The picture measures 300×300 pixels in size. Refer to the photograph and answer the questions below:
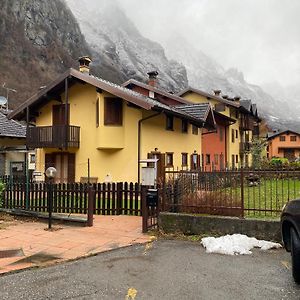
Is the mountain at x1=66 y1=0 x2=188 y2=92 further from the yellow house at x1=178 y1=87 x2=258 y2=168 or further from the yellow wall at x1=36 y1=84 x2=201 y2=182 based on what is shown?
the yellow wall at x1=36 y1=84 x2=201 y2=182

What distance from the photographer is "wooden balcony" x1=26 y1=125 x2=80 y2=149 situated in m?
18.1

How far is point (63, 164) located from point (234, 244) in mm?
14301

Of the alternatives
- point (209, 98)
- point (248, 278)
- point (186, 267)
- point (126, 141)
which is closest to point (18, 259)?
point (186, 267)

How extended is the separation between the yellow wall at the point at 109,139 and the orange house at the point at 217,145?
903 centimetres

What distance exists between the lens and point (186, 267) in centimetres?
584

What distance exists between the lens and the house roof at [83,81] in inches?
633

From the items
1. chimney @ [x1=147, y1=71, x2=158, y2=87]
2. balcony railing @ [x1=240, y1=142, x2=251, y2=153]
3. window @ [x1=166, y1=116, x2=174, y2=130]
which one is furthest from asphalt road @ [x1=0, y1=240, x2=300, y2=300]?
balcony railing @ [x1=240, y1=142, x2=251, y2=153]

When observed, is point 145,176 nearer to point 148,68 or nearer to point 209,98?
point 209,98

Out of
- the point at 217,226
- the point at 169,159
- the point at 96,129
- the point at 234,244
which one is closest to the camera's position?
the point at 234,244

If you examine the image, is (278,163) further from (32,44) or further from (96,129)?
(32,44)

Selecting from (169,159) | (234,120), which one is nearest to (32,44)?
(234,120)

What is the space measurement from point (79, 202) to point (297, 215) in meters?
6.98

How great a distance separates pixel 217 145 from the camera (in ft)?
104

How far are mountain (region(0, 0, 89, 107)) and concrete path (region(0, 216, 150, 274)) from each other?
45217 mm
